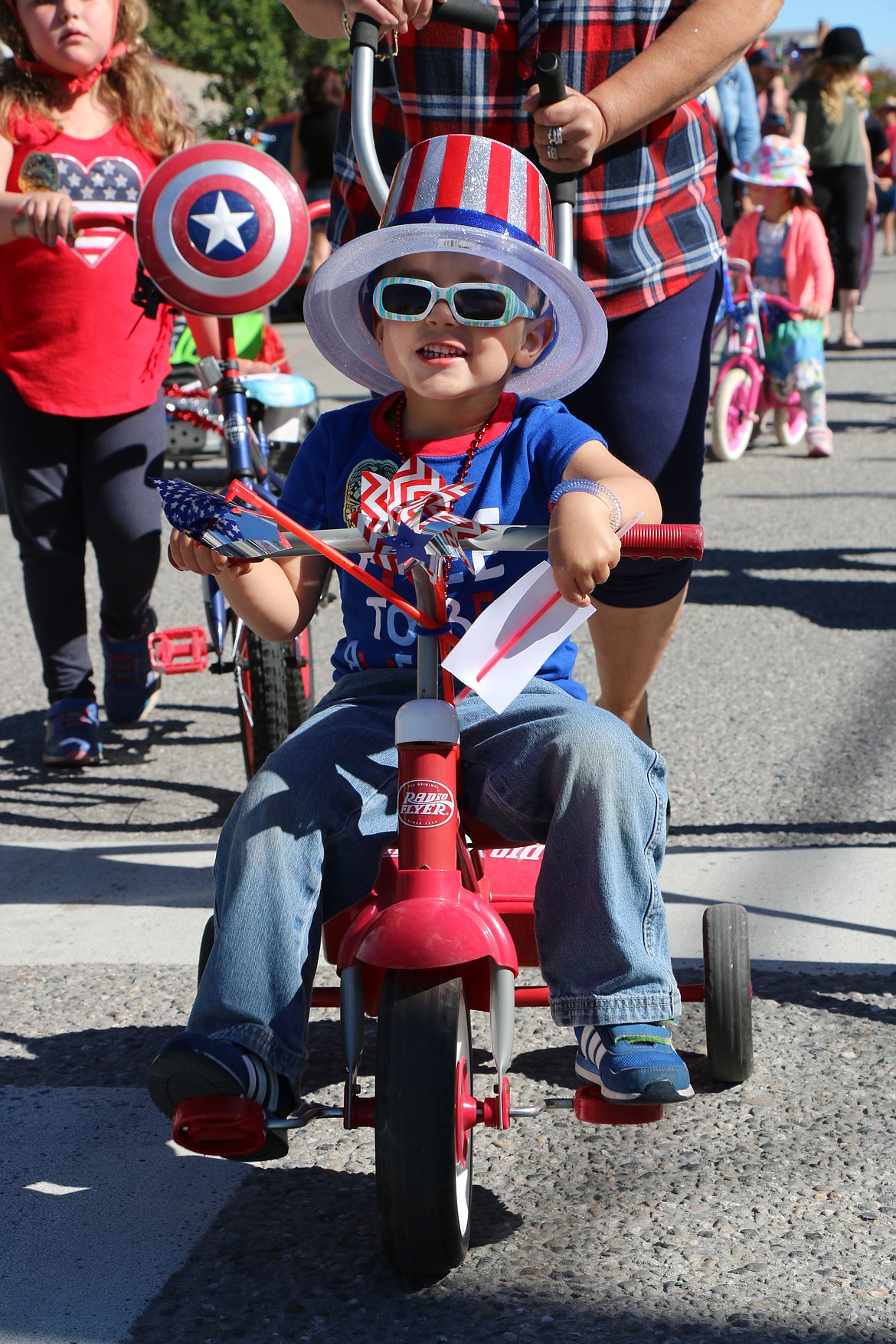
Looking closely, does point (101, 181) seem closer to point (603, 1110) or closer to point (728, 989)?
point (728, 989)

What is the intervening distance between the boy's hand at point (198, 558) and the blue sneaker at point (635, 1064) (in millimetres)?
763

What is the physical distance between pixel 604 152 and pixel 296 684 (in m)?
1.50

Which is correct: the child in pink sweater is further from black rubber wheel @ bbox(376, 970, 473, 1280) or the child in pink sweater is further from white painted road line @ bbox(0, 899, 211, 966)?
black rubber wheel @ bbox(376, 970, 473, 1280)

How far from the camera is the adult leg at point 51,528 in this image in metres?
4.11

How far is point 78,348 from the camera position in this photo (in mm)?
4078

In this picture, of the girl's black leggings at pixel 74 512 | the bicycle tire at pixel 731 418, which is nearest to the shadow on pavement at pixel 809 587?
the bicycle tire at pixel 731 418

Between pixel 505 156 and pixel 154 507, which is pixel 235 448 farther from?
pixel 505 156

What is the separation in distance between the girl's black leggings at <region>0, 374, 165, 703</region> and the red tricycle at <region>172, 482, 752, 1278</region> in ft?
7.02

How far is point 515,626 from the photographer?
1999 millimetres

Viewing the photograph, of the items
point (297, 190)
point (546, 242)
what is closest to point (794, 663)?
point (297, 190)

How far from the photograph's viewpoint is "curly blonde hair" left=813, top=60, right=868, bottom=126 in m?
11.1

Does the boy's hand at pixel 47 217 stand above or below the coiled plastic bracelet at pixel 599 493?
above

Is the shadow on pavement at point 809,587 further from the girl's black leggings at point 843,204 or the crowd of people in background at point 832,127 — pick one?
the girl's black leggings at point 843,204

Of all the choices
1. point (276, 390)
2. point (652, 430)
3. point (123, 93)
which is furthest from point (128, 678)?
point (652, 430)
